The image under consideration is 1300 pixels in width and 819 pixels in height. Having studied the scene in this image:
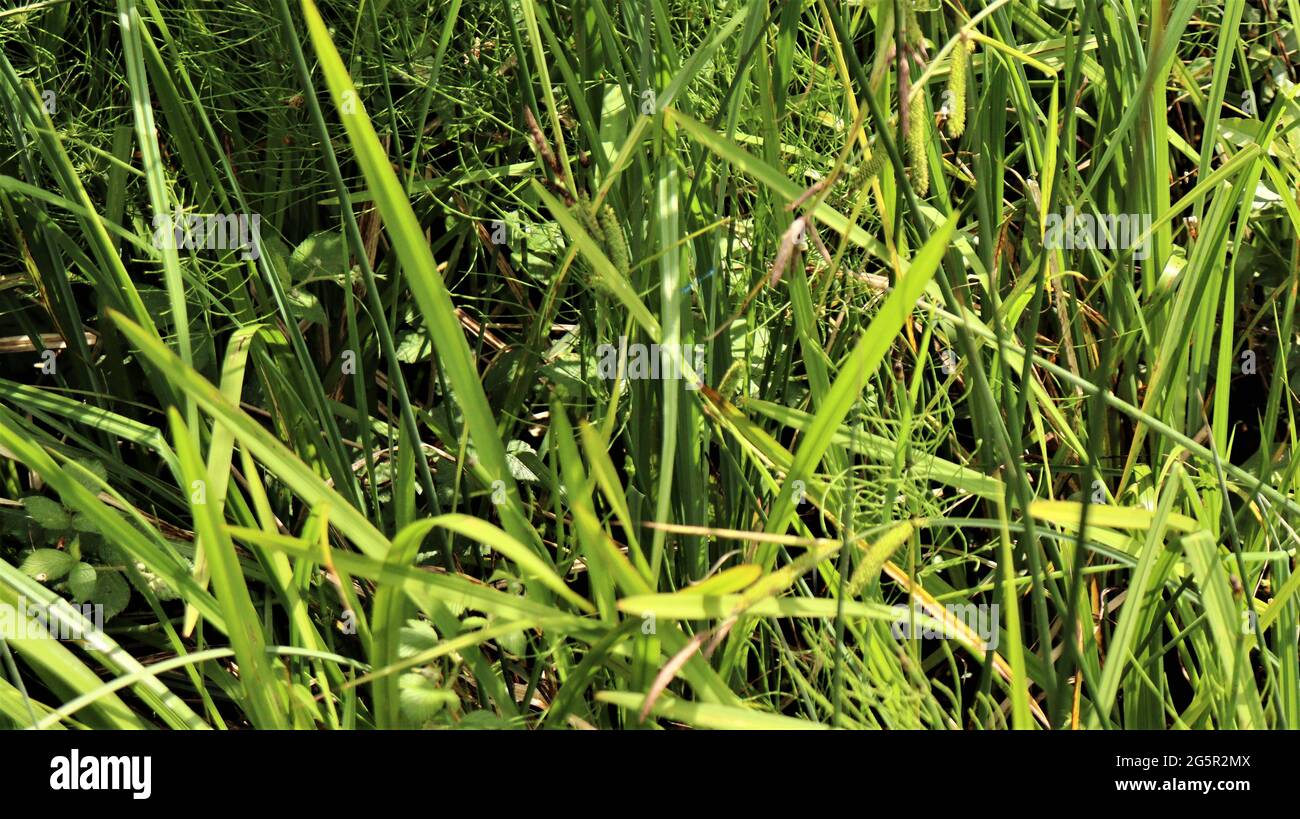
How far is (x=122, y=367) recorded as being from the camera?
3.43ft

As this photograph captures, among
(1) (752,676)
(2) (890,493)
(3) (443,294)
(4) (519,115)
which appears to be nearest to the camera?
(3) (443,294)

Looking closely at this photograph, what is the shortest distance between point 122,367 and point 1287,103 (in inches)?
43.2

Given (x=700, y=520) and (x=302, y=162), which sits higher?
(x=302, y=162)

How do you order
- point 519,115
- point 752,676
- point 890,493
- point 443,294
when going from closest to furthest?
point 443,294, point 890,493, point 752,676, point 519,115

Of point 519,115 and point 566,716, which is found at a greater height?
point 519,115

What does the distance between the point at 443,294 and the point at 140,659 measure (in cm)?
62

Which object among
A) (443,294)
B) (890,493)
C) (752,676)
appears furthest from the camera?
(752,676)

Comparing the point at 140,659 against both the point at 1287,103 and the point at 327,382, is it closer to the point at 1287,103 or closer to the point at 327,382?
the point at 327,382

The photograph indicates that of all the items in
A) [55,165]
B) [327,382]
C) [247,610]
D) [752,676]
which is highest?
[55,165]

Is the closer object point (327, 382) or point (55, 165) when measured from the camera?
point (55, 165)

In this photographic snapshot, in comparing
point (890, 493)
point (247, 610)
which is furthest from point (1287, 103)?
point (247, 610)

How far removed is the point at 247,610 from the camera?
2.15ft

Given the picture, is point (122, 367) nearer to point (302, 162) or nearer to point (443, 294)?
point (302, 162)

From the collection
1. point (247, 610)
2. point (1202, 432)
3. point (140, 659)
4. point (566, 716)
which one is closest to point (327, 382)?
point (140, 659)
